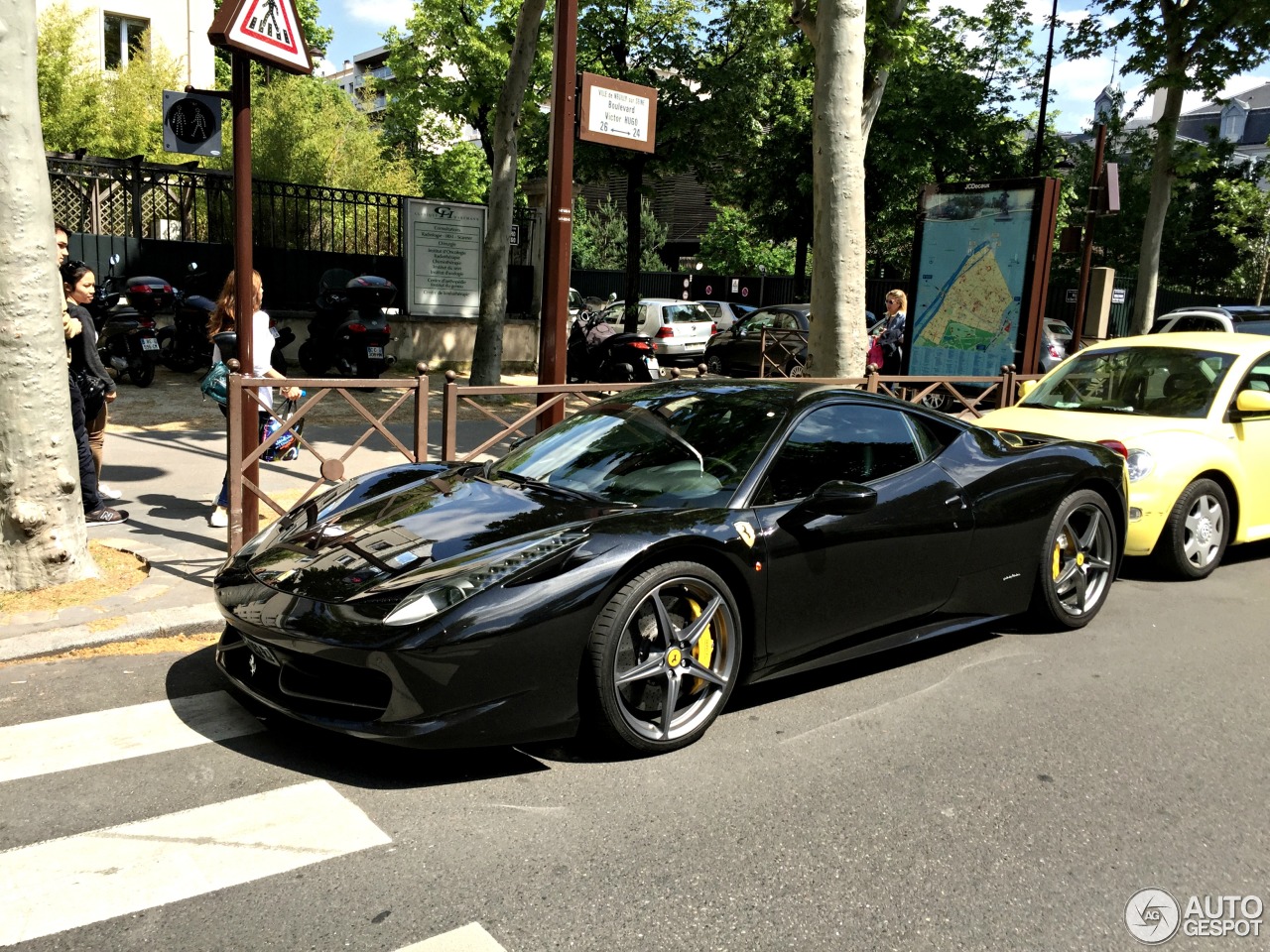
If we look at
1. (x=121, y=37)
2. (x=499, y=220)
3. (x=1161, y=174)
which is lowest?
(x=499, y=220)

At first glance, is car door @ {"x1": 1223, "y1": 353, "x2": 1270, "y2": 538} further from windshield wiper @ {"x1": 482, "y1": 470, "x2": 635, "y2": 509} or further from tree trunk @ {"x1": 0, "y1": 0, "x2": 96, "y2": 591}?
tree trunk @ {"x1": 0, "y1": 0, "x2": 96, "y2": 591}

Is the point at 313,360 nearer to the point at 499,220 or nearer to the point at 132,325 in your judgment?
the point at 132,325

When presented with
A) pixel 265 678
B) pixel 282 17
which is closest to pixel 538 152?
pixel 282 17

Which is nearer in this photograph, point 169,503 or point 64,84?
point 169,503

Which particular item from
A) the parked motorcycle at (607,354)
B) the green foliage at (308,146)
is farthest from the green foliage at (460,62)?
the parked motorcycle at (607,354)

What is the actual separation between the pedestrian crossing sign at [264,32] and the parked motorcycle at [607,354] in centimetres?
1112

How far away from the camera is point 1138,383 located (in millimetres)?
7477

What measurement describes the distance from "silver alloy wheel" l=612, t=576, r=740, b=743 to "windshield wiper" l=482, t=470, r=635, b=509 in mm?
484

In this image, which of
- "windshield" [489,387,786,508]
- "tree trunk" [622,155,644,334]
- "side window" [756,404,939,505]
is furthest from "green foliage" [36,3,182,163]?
"side window" [756,404,939,505]

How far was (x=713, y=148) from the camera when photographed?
72.2 ft

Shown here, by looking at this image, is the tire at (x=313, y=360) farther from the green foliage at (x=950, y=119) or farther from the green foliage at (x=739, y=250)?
the green foliage at (x=739, y=250)

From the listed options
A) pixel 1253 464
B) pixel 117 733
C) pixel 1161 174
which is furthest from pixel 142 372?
pixel 1161 174
